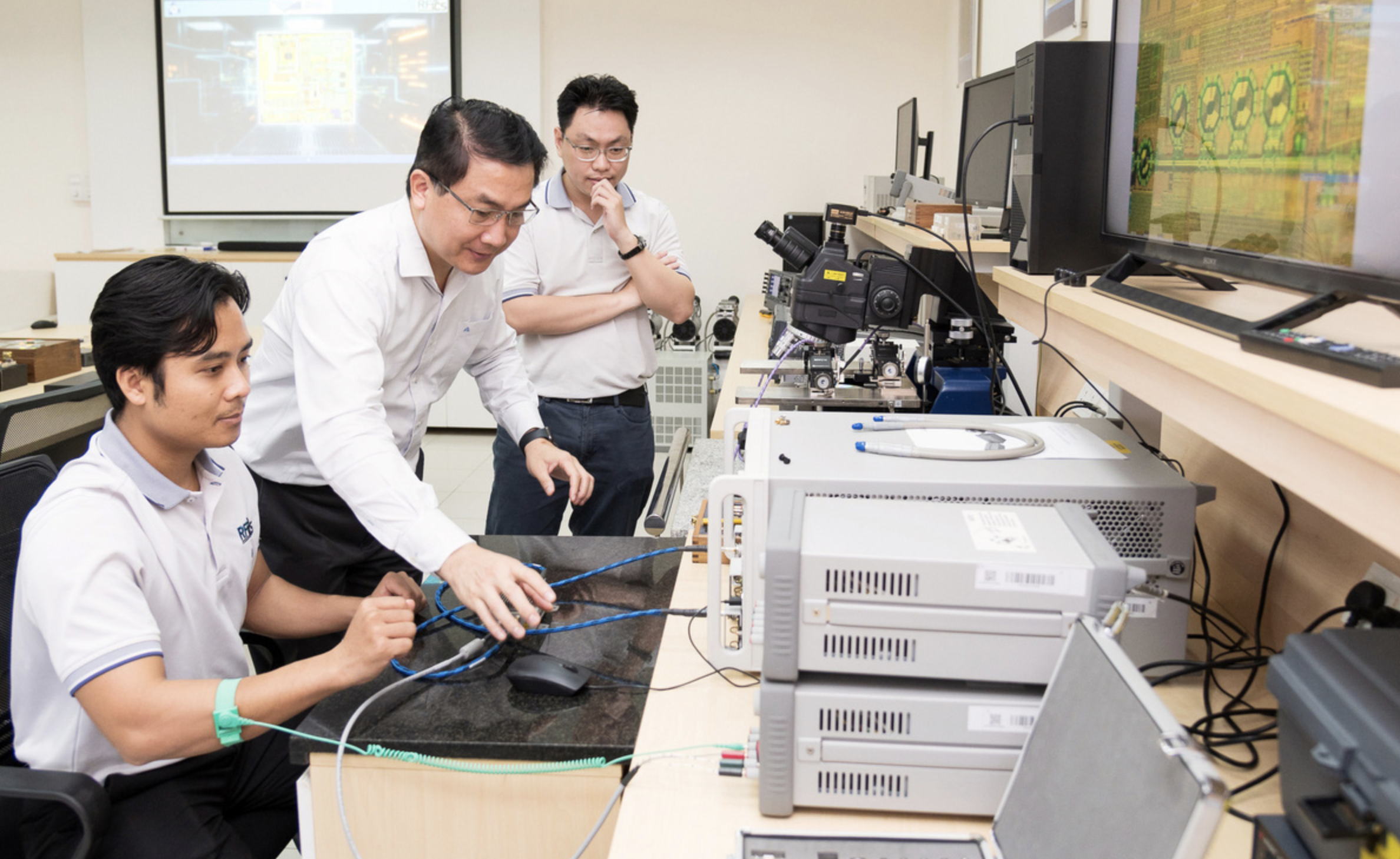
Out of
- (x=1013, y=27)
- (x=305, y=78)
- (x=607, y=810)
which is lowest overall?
(x=607, y=810)

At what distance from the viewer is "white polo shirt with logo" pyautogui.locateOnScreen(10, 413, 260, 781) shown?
1126 mm

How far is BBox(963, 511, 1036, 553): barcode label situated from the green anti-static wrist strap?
2.84 feet

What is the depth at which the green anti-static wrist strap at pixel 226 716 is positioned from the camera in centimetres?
115

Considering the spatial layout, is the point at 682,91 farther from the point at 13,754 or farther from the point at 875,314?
the point at 13,754

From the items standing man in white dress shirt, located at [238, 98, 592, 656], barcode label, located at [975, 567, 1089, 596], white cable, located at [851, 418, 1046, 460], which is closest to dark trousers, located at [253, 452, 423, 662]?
standing man in white dress shirt, located at [238, 98, 592, 656]

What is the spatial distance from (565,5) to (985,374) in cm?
394

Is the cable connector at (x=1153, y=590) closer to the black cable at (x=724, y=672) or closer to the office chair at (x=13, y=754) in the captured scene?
the black cable at (x=724, y=672)

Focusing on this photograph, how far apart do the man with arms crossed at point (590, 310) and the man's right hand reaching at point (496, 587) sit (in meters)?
1.04

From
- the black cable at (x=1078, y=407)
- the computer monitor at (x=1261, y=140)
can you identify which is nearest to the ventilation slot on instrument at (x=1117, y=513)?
the computer monitor at (x=1261, y=140)

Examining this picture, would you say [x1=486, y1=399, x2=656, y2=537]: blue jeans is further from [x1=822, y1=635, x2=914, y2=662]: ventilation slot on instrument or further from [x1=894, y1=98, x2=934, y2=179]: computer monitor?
[x1=894, y1=98, x2=934, y2=179]: computer monitor

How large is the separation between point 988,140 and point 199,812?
243 cm

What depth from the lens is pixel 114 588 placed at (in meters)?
1.15

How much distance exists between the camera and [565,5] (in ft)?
17.2

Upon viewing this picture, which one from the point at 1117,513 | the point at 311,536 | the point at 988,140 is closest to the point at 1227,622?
the point at 1117,513
